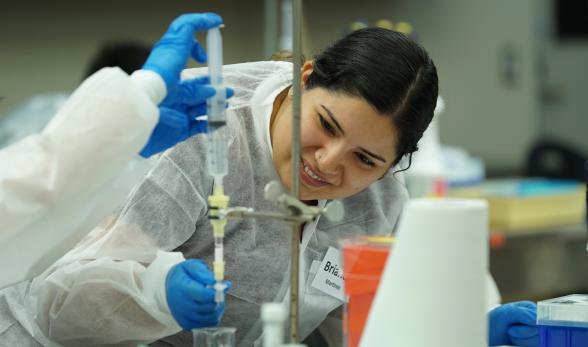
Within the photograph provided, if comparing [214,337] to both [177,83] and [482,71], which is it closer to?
[177,83]

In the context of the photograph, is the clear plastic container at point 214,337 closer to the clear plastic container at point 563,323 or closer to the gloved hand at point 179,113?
the gloved hand at point 179,113

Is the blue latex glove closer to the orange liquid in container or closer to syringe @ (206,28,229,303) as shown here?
syringe @ (206,28,229,303)

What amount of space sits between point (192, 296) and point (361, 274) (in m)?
0.27

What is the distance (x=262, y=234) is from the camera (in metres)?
1.79

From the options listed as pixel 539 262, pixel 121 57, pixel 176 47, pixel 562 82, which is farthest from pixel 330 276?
pixel 562 82

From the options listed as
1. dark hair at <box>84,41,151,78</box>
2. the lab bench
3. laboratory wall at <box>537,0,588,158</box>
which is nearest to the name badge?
dark hair at <box>84,41,151,78</box>

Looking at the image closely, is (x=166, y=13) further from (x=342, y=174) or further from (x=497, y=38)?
(x=342, y=174)

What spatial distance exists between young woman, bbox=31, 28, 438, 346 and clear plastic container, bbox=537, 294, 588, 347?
445 mm

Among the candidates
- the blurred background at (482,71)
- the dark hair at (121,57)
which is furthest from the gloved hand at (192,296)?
the dark hair at (121,57)

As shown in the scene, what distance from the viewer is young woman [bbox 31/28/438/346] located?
1.55 metres

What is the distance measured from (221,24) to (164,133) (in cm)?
20

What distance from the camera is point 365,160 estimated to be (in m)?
1.73

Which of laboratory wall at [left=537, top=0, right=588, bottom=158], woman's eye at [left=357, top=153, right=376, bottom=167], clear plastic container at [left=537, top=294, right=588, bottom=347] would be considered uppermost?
woman's eye at [left=357, top=153, right=376, bottom=167]

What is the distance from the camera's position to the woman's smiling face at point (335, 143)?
5.45ft
